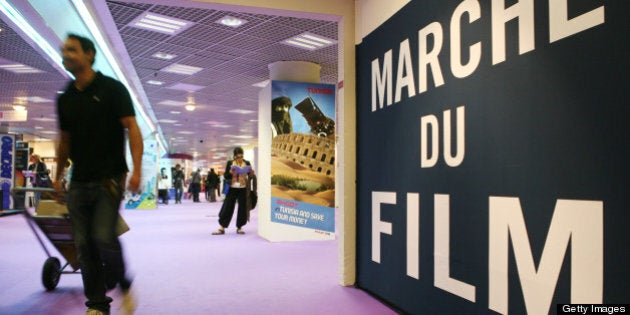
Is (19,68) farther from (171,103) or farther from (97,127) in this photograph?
(97,127)

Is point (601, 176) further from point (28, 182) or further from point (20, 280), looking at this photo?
point (28, 182)

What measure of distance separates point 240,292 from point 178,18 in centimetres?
385

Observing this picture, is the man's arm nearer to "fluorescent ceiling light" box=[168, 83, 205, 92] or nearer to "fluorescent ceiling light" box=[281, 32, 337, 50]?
"fluorescent ceiling light" box=[281, 32, 337, 50]

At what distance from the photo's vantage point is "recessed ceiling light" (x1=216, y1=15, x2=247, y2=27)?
6.17 m

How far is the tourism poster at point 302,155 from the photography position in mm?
7699

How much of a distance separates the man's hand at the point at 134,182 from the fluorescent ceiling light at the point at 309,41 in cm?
471

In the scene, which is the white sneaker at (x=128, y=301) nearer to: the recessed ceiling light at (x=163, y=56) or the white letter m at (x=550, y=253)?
the white letter m at (x=550, y=253)

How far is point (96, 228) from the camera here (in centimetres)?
256

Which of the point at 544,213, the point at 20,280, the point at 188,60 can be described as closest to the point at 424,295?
the point at 544,213

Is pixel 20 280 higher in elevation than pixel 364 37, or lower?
lower

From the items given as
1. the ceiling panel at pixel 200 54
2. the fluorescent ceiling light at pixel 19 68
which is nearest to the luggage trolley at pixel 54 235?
the ceiling panel at pixel 200 54

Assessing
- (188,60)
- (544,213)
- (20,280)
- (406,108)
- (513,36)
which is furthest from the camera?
(188,60)

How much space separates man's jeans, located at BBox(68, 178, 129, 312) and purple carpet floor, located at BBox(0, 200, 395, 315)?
0.23 m

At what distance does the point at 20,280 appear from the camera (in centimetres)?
432
